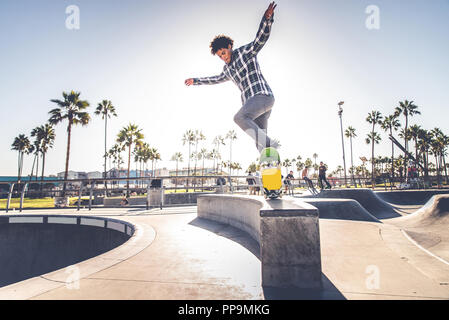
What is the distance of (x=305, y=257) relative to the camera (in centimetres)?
190

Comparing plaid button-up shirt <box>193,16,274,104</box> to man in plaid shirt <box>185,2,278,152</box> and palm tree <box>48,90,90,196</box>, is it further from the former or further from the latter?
palm tree <box>48,90,90,196</box>

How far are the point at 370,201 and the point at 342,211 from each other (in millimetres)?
5606

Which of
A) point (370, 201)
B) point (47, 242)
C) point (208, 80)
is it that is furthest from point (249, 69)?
point (370, 201)

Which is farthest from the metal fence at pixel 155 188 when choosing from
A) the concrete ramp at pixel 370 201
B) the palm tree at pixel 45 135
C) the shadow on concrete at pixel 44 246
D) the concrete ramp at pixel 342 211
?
the palm tree at pixel 45 135

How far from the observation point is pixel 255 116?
350 centimetres

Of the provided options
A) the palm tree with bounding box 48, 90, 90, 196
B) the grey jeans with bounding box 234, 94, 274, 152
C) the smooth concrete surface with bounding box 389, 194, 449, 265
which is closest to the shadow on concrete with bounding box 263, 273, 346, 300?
the grey jeans with bounding box 234, 94, 274, 152

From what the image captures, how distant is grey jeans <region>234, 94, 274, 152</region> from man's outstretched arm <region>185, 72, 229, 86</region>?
99 centimetres

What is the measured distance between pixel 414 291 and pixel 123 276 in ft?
7.84

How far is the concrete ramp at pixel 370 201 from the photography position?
31.4 ft

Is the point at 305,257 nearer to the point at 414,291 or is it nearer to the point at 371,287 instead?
the point at 371,287

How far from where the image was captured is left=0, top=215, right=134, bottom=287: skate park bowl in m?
5.73

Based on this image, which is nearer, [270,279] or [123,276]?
[270,279]

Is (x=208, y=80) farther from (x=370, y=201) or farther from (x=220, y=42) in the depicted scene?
(x=370, y=201)
